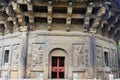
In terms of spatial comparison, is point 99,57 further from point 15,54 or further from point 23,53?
point 15,54

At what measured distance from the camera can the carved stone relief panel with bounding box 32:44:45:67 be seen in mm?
7901

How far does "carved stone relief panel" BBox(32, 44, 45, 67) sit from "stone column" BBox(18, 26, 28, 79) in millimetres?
414

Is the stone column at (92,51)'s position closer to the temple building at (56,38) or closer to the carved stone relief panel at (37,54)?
the temple building at (56,38)

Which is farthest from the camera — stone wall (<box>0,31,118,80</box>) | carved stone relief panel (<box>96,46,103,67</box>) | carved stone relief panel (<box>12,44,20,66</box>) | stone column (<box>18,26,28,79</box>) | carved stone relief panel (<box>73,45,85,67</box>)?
carved stone relief panel (<box>96,46,103,67</box>)

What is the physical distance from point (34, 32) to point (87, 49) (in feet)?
9.56

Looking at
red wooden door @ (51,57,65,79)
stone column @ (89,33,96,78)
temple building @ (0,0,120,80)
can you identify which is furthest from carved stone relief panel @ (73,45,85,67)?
red wooden door @ (51,57,65,79)

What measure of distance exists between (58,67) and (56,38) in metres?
1.50

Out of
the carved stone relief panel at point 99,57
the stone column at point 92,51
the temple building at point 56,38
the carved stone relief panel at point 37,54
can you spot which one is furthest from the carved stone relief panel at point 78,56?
the carved stone relief panel at point 37,54

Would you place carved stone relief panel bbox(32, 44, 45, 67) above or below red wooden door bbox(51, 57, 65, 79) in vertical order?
above

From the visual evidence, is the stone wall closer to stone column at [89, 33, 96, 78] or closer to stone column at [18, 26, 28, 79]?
stone column at [89, 33, 96, 78]

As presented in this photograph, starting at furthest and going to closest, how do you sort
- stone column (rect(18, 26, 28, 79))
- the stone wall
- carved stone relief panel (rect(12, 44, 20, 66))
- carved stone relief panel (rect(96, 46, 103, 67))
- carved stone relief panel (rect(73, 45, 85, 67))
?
carved stone relief panel (rect(96, 46, 103, 67))
carved stone relief panel (rect(12, 44, 20, 66))
carved stone relief panel (rect(73, 45, 85, 67))
the stone wall
stone column (rect(18, 26, 28, 79))

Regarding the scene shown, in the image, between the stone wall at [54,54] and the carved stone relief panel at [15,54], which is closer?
the stone wall at [54,54]

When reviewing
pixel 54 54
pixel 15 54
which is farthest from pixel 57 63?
pixel 15 54

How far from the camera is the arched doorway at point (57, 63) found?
8008 millimetres
